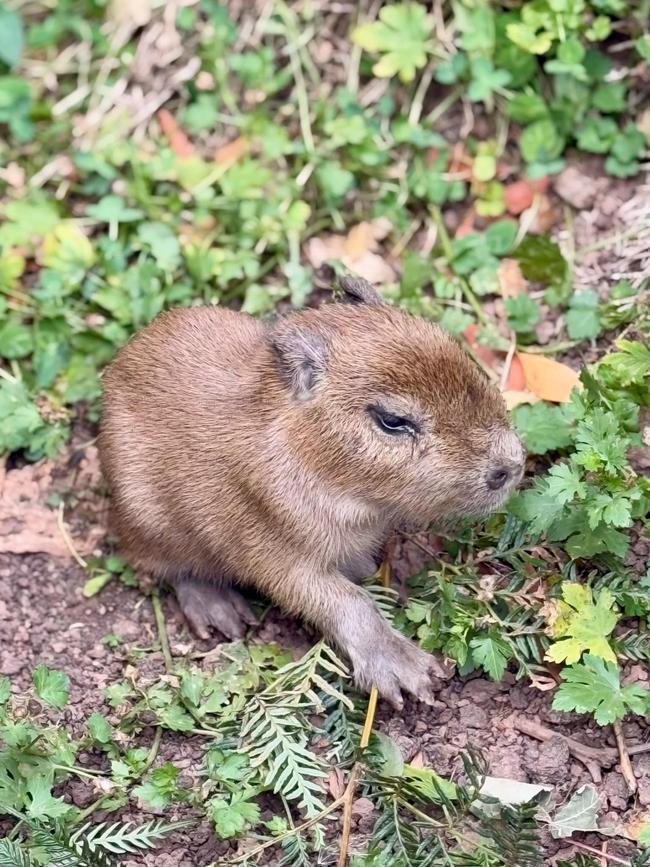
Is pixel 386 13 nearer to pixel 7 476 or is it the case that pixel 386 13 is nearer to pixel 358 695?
pixel 7 476

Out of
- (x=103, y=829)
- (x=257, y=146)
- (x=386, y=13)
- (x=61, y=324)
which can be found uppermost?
(x=386, y=13)

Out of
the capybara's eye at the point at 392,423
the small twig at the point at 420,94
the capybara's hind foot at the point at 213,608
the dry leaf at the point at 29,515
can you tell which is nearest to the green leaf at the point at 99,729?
the capybara's hind foot at the point at 213,608

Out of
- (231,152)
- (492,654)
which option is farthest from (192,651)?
(231,152)

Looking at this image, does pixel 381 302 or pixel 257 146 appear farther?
pixel 257 146

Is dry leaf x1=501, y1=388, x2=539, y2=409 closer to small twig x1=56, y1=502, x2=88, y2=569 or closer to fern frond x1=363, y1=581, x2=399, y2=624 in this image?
fern frond x1=363, y1=581, x2=399, y2=624

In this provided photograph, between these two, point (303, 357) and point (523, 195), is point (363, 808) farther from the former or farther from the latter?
point (523, 195)

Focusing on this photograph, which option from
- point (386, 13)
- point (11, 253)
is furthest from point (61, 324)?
point (386, 13)
